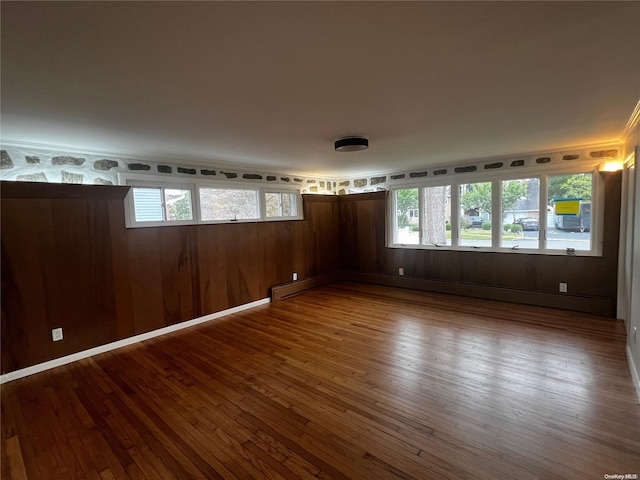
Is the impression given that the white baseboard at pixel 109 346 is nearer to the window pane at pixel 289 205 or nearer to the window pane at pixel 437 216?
the window pane at pixel 289 205

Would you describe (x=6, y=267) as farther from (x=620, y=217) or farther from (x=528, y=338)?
(x=620, y=217)

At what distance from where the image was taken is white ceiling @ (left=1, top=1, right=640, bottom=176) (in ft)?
4.17

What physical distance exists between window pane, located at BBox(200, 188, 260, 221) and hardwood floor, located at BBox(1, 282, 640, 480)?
6.13 ft

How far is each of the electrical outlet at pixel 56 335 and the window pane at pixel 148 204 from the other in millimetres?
1468

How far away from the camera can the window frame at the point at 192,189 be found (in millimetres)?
3801

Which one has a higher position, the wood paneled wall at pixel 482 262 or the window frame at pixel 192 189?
the window frame at pixel 192 189

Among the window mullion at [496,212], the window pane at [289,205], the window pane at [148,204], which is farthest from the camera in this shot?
the window pane at [289,205]

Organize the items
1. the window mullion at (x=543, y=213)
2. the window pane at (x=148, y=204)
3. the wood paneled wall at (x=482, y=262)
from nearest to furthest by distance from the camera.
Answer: the window pane at (x=148, y=204) < the wood paneled wall at (x=482, y=262) < the window mullion at (x=543, y=213)

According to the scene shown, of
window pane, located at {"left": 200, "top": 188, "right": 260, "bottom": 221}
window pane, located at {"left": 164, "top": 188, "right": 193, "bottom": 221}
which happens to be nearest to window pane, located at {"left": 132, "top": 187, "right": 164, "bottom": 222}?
window pane, located at {"left": 164, "top": 188, "right": 193, "bottom": 221}

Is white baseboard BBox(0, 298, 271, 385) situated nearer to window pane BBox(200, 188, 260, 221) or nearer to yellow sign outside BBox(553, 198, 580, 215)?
window pane BBox(200, 188, 260, 221)

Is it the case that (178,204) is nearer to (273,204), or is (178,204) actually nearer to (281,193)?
(273,204)

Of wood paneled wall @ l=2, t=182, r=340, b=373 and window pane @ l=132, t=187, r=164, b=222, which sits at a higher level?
window pane @ l=132, t=187, r=164, b=222

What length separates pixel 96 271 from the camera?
351 cm

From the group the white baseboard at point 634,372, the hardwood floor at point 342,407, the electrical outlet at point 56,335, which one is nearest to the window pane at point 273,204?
the hardwood floor at point 342,407
